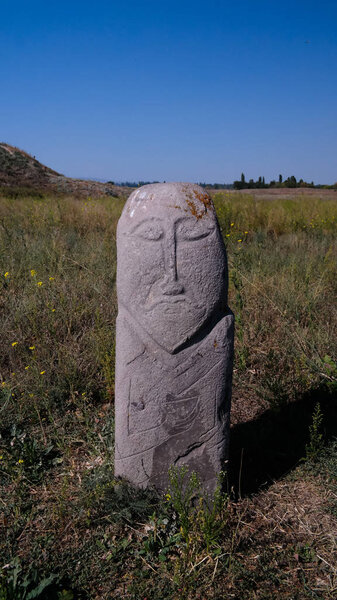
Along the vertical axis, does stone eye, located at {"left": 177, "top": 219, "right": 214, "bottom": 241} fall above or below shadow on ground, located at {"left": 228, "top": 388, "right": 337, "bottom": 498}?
above

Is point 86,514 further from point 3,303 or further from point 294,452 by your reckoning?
point 3,303

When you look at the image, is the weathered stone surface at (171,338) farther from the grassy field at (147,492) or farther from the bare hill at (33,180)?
the bare hill at (33,180)

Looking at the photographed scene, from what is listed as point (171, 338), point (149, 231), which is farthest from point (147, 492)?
point (149, 231)

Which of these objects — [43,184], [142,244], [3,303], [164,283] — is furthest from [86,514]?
[43,184]

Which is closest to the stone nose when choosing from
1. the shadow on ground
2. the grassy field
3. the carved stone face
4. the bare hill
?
the carved stone face

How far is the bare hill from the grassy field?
8.71 m

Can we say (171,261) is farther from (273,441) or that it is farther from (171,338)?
(273,441)

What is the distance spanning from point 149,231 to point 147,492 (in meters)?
1.29

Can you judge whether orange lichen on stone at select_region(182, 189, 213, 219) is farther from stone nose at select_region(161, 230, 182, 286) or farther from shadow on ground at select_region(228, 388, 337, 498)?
shadow on ground at select_region(228, 388, 337, 498)

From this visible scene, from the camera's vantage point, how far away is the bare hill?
12820 mm

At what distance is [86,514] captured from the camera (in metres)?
2.17

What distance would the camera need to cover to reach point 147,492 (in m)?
2.14

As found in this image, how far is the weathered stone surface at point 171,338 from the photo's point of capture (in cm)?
184

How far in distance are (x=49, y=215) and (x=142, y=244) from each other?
5516 mm
